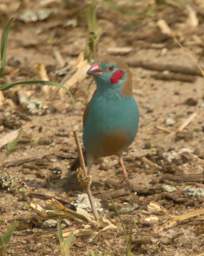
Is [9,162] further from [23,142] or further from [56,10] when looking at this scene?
[56,10]

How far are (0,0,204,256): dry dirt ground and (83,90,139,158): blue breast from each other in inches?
8.9

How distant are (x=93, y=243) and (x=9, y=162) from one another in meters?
1.30

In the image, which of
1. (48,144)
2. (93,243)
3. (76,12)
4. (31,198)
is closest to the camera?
(93,243)

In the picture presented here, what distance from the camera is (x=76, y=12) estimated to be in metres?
8.50

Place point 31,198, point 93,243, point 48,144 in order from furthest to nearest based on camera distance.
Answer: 1. point 48,144
2. point 31,198
3. point 93,243

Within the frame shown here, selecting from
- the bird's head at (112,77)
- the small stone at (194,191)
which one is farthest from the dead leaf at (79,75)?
the small stone at (194,191)

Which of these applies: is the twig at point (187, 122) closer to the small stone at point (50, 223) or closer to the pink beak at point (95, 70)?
the pink beak at point (95, 70)

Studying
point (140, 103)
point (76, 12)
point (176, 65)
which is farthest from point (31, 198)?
point (76, 12)

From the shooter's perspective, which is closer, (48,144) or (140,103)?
(48,144)

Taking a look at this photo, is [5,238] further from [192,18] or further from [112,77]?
[192,18]

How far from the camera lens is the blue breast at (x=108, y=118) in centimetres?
568

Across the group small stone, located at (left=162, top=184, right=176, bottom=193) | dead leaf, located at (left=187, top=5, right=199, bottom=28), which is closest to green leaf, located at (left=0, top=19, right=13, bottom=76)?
small stone, located at (left=162, top=184, right=176, bottom=193)

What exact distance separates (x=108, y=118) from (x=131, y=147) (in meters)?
0.77

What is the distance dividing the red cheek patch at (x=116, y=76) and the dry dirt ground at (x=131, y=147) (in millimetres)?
280
